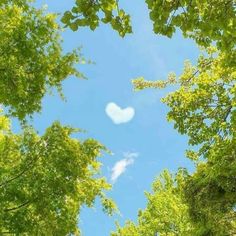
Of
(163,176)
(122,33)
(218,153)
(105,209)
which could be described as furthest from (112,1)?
(163,176)

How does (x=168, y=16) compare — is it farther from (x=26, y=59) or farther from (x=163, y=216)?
(x=163, y=216)

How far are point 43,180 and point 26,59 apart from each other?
386cm

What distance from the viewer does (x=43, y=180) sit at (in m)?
12.5

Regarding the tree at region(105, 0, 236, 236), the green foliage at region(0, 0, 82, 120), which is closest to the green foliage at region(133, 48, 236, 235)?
the tree at region(105, 0, 236, 236)

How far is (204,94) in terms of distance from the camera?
14.6 m

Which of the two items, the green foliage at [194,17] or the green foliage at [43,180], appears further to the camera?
the green foliage at [43,180]

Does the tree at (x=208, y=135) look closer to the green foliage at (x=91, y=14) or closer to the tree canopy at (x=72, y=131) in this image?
the tree canopy at (x=72, y=131)

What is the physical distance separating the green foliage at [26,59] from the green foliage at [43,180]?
84.5 inches

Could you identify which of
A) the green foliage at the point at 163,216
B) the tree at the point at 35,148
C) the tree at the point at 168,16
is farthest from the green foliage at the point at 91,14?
the green foliage at the point at 163,216

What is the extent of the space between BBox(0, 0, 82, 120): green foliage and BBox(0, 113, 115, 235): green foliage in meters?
2.15

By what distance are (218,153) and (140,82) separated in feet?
18.8

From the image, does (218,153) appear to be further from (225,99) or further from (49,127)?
(49,127)

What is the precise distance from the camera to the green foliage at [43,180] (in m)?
12.3

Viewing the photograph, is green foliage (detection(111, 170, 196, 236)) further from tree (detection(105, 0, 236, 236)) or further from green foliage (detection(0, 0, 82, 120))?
green foliage (detection(0, 0, 82, 120))
